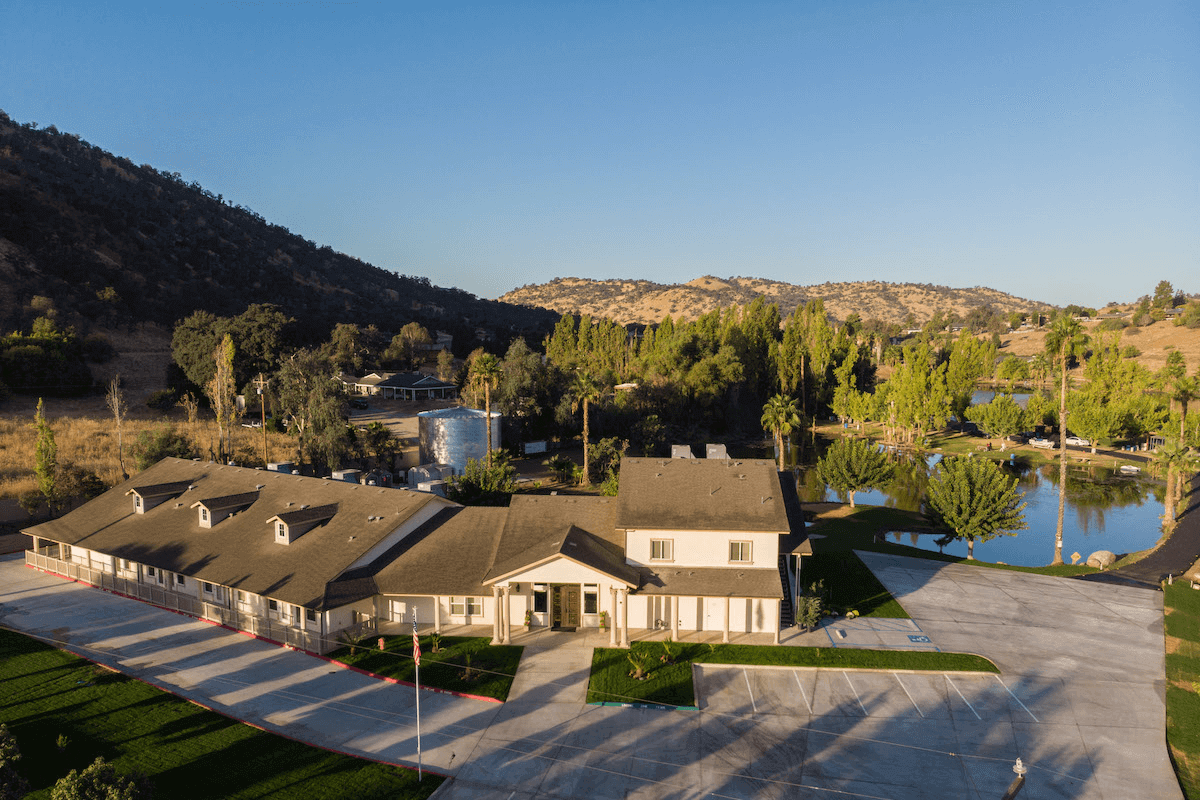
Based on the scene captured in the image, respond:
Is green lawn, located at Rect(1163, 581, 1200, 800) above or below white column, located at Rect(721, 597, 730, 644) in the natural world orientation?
below

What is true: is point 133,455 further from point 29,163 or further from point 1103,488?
point 29,163

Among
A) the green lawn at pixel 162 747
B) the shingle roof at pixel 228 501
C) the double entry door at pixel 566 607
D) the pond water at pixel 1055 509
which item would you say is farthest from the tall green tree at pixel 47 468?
A: the pond water at pixel 1055 509

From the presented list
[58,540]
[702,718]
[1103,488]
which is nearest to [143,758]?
[702,718]

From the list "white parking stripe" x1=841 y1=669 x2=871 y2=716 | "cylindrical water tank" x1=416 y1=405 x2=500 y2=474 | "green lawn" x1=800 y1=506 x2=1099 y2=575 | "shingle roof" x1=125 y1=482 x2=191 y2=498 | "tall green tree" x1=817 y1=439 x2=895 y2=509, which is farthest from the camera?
"cylindrical water tank" x1=416 y1=405 x2=500 y2=474

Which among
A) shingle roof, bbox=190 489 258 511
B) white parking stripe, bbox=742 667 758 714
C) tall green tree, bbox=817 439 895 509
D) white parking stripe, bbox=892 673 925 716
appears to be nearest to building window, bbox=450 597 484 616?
white parking stripe, bbox=742 667 758 714

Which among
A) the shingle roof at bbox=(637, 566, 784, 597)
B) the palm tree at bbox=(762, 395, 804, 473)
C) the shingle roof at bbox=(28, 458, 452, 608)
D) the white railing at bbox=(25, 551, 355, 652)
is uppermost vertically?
the palm tree at bbox=(762, 395, 804, 473)

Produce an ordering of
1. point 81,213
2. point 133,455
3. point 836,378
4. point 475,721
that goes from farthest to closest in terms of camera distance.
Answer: point 81,213 < point 836,378 < point 133,455 < point 475,721

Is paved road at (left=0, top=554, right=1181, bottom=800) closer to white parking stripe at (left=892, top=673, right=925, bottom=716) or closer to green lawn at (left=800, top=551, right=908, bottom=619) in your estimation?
white parking stripe at (left=892, top=673, right=925, bottom=716)
